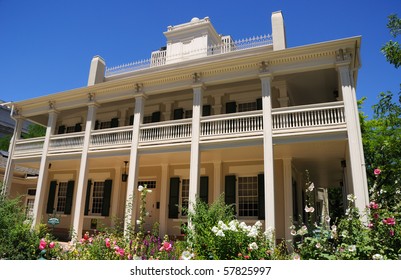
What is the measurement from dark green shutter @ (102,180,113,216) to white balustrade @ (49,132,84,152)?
298cm

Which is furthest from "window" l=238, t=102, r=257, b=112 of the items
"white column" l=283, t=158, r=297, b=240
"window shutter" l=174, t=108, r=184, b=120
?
"window shutter" l=174, t=108, r=184, b=120

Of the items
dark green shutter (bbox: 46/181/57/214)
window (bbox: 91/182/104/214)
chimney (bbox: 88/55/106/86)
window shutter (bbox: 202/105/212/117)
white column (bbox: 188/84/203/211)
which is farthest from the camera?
dark green shutter (bbox: 46/181/57/214)

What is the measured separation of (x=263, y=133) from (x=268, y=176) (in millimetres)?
1559

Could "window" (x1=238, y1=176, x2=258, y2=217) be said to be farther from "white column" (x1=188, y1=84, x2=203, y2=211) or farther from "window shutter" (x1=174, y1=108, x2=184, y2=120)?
"window shutter" (x1=174, y1=108, x2=184, y2=120)

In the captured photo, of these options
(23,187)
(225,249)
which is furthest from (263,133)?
(23,187)

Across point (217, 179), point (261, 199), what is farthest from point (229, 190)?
point (261, 199)

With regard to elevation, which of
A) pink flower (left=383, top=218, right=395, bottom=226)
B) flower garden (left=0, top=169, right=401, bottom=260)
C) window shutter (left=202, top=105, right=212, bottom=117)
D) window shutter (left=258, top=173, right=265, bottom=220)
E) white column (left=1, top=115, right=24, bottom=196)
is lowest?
flower garden (left=0, top=169, right=401, bottom=260)

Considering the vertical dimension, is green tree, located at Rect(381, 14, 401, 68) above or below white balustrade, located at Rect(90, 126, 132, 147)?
above

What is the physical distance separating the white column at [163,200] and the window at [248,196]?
3.65 metres

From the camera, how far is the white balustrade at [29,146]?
1466 cm

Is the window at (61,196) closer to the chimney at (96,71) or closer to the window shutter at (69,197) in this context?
the window shutter at (69,197)

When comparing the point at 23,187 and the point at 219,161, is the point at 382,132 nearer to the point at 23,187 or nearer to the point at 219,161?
the point at 219,161

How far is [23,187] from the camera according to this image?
20.4 m

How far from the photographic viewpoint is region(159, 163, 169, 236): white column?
13633mm
